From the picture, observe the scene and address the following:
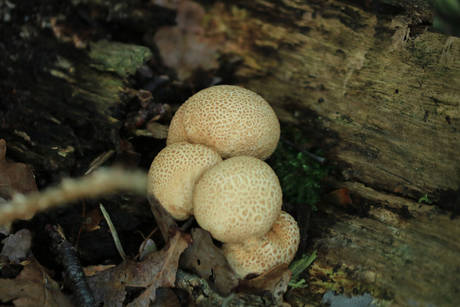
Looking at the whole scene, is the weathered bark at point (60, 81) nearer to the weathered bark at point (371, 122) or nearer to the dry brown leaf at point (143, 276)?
the dry brown leaf at point (143, 276)

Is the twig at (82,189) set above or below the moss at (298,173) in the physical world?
below

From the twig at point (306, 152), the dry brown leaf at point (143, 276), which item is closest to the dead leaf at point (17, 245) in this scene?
the dry brown leaf at point (143, 276)

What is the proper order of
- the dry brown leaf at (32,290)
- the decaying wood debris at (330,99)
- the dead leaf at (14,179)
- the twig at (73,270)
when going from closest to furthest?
1. the dry brown leaf at (32,290)
2. the twig at (73,270)
3. the decaying wood debris at (330,99)
4. the dead leaf at (14,179)

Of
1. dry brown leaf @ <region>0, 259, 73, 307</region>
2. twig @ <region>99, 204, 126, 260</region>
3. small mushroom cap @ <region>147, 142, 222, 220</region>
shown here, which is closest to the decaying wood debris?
twig @ <region>99, 204, 126, 260</region>

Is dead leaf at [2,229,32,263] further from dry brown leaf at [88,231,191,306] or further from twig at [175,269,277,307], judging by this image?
twig at [175,269,277,307]

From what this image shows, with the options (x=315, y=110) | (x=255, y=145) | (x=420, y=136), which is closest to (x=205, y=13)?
(x=315, y=110)

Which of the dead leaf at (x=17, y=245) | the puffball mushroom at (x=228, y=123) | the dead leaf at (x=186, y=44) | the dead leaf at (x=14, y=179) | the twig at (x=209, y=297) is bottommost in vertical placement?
the dead leaf at (x=17, y=245)

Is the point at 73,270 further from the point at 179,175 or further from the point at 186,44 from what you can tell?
the point at 186,44
